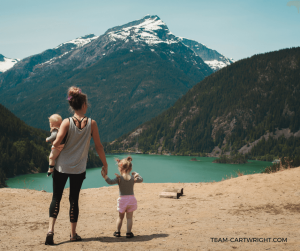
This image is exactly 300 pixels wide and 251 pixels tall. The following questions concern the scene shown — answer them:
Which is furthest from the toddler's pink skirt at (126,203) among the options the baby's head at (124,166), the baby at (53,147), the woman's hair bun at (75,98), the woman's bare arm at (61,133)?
the woman's hair bun at (75,98)

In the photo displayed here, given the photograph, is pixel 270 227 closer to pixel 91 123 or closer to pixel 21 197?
pixel 91 123

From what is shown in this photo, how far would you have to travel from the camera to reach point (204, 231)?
7.47 meters

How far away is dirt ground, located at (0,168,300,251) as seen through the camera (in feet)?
21.0

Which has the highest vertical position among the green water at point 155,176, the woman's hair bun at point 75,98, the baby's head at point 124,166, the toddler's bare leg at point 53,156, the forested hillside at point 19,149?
the woman's hair bun at point 75,98

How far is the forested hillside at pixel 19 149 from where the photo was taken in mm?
97875

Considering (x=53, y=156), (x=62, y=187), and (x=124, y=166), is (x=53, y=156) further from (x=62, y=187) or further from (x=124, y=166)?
(x=124, y=166)

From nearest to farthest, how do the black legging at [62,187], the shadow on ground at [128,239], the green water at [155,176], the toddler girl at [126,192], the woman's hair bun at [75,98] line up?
the black legging at [62,187] → the woman's hair bun at [75,98] → the shadow on ground at [128,239] → the toddler girl at [126,192] → the green water at [155,176]

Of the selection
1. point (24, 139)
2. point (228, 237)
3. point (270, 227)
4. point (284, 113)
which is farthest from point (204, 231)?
point (284, 113)

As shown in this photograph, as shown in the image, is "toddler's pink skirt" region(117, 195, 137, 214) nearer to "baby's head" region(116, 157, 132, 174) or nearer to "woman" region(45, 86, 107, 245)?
"baby's head" region(116, 157, 132, 174)

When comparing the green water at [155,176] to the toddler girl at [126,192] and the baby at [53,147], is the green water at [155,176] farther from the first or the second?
the baby at [53,147]

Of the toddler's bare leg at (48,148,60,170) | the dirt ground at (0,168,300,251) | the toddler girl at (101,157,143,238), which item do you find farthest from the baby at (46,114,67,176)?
the dirt ground at (0,168,300,251)

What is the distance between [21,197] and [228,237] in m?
9.59

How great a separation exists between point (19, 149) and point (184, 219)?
10419 centimetres

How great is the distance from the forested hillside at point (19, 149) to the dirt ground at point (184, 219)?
297 ft
